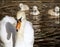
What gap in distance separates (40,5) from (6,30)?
80 centimetres

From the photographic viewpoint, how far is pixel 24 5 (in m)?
2.68

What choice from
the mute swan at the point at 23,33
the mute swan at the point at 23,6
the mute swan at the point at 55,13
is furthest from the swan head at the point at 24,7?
the mute swan at the point at 23,33

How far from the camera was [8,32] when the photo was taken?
6.51ft

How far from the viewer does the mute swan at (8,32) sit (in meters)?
1.95

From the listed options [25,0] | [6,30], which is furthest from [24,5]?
[6,30]

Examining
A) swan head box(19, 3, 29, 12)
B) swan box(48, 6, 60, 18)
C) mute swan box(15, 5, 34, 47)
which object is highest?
swan head box(19, 3, 29, 12)

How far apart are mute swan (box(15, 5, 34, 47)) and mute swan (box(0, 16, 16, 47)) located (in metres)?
0.04

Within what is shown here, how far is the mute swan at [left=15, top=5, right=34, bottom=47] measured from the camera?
1.94 meters

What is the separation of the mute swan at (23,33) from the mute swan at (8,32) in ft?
0.13

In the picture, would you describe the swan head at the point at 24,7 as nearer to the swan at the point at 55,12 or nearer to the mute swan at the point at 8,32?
the swan at the point at 55,12

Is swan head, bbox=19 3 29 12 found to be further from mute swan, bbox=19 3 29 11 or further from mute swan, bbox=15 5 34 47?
mute swan, bbox=15 5 34 47

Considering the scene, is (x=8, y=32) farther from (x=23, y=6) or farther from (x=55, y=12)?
(x=55, y=12)

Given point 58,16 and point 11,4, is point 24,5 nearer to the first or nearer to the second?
point 11,4

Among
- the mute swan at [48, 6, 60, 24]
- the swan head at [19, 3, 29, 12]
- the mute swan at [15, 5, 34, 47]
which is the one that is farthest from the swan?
the mute swan at [15, 5, 34, 47]
